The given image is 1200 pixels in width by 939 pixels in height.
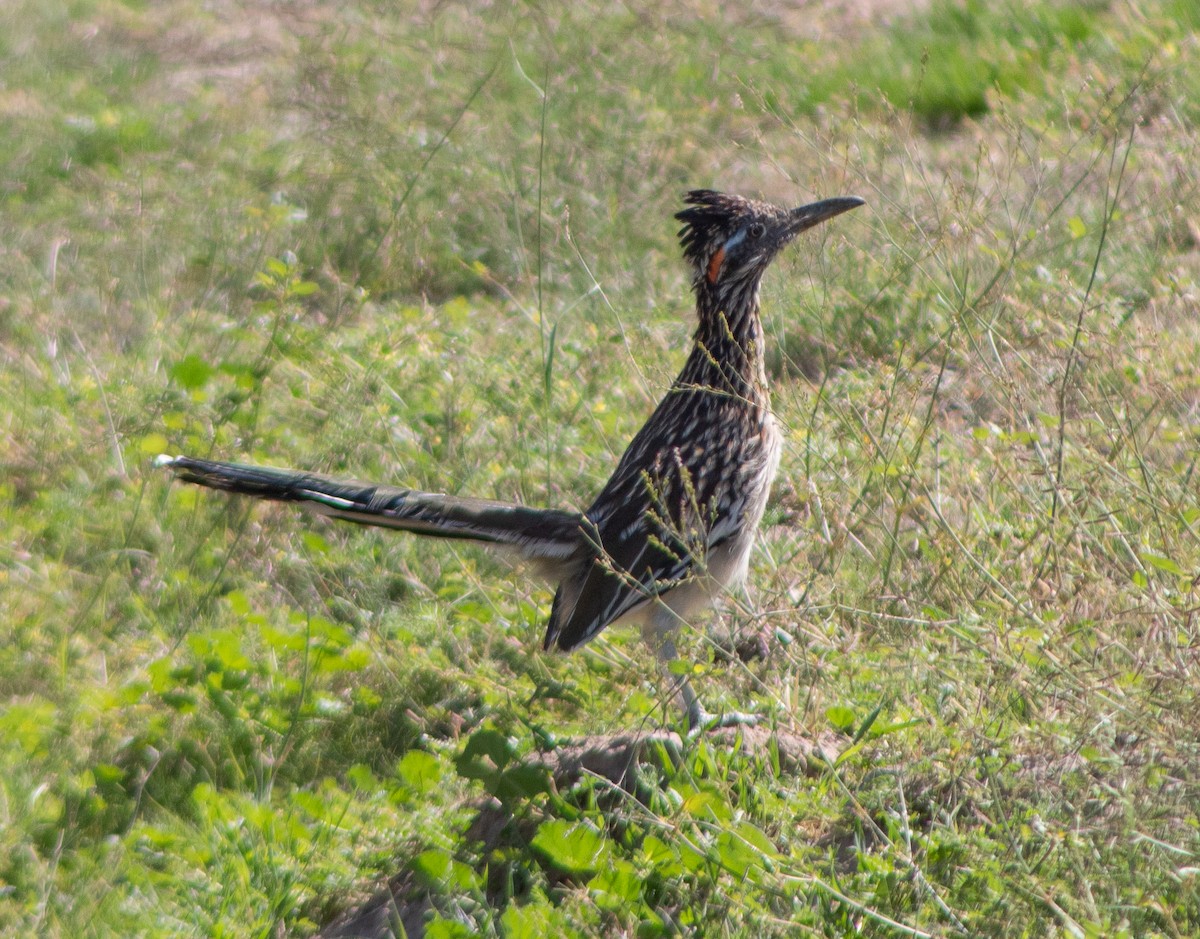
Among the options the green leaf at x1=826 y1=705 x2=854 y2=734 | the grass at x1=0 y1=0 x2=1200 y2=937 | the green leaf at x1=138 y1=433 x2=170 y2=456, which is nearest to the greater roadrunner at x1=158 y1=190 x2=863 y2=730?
the grass at x1=0 y1=0 x2=1200 y2=937

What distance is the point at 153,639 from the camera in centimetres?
554

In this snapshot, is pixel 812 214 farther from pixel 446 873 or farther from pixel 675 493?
pixel 446 873

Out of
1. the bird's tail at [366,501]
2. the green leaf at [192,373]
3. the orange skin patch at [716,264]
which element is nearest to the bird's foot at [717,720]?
the bird's tail at [366,501]

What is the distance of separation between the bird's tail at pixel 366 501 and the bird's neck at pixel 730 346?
3.54 ft

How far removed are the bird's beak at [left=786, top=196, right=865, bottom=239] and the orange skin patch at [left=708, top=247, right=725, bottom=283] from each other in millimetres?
260

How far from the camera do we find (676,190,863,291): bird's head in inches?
219

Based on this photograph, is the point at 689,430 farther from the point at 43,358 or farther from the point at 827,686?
the point at 43,358

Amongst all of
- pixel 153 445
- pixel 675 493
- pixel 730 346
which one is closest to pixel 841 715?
pixel 675 493

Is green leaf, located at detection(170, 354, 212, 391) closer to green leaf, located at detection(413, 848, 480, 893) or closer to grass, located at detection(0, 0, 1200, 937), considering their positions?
grass, located at detection(0, 0, 1200, 937)

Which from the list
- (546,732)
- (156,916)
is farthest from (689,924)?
(156,916)

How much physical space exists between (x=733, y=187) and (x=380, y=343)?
262 cm

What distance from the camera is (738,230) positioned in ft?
18.3

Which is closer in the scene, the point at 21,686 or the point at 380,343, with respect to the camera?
the point at 21,686

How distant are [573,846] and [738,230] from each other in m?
2.60
